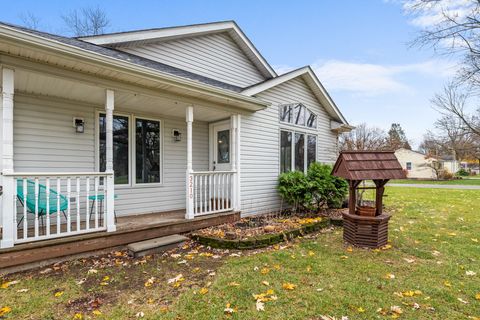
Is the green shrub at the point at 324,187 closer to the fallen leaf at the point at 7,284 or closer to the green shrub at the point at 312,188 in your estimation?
the green shrub at the point at 312,188

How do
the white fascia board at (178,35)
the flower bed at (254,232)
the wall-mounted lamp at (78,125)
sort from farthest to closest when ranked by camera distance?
the white fascia board at (178,35), the wall-mounted lamp at (78,125), the flower bed at (254,232)

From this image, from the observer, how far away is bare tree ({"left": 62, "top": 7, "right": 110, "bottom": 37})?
54.0ft

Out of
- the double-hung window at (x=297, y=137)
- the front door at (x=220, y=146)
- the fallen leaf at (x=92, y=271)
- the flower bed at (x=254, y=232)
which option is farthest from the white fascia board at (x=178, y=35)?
the fallen leaf at (x=92, y=271)

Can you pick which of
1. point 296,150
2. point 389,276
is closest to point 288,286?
point 389,276

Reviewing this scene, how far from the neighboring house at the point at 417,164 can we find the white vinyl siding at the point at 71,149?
31.8 m

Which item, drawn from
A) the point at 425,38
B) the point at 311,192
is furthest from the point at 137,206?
the point at 425,38

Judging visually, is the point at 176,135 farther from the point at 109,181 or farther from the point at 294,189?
the point at 294,189

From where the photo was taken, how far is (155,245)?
14.4ft

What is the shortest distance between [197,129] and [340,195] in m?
4.52

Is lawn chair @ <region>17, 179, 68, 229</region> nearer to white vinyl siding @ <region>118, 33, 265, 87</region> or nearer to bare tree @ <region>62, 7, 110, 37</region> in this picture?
white vinyl siding @ <region>118, 33, 265, 87</region>

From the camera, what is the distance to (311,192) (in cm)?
701

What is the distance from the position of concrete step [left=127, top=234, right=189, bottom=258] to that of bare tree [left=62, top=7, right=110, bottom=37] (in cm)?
1734

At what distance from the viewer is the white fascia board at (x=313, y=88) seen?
22.1 ft

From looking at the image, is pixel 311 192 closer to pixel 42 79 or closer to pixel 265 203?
pixel 265 203
